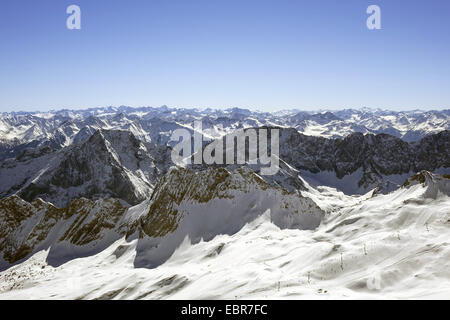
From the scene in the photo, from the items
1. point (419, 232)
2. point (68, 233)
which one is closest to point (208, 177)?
point (68, 233)

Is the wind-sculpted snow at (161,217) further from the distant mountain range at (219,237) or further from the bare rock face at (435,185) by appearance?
the bare rock face at (435,185)

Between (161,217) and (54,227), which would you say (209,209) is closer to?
(161,217)

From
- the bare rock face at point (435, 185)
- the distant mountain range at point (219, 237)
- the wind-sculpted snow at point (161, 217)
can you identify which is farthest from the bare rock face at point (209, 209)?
the bare rock face at point (435, 185)

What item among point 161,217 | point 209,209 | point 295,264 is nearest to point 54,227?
point 161,217

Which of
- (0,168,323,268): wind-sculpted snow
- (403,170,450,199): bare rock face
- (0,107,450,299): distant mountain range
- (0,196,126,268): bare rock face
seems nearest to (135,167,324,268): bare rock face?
(0,168,323,268): wind-sculpted snow

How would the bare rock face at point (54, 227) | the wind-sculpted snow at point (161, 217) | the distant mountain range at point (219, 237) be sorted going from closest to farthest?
the distant mountain range at point (219, 237)
the wind-sculpted snow at point (161, 217)
the bare rock face at point (54, 227)

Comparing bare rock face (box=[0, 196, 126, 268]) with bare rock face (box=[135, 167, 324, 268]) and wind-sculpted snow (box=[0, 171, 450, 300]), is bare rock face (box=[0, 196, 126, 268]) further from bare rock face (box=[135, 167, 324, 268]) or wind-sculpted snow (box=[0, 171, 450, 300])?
bare rock face (box=[135, 167, 324, 268])
